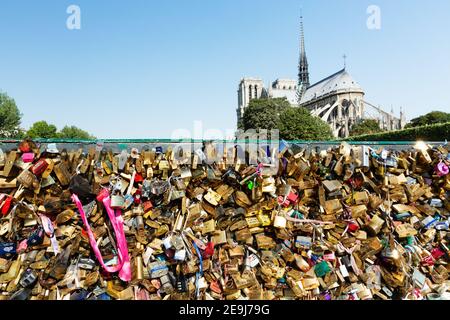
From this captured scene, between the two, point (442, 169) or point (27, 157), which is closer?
point (27, 157)

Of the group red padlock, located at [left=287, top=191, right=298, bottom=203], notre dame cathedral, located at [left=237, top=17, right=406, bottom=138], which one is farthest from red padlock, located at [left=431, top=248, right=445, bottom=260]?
notre dame cathedral, located at [left=237, top=17, right=406, bottom=138]

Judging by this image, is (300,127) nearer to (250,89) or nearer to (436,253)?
(436,253)

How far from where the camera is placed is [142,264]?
382cm

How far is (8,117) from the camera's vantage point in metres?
44.9

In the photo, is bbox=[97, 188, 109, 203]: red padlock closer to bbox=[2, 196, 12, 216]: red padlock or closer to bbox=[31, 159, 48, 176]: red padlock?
bbox=[31, 159, 48, 176]: red padlock

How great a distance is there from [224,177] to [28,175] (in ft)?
7.67

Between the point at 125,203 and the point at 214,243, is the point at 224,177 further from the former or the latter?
the point at 125,203

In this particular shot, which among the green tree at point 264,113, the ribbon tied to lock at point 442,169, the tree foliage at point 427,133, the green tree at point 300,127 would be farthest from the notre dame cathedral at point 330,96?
the ribbon tied to lock at point 442,169

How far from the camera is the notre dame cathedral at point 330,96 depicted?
76.9 meters

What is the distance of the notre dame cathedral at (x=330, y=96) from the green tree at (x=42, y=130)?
1943 inches

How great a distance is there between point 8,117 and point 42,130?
39.1 feet

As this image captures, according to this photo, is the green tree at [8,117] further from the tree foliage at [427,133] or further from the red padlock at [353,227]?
the red padlock at [353,227]

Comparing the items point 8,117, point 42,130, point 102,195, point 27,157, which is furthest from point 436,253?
point 42,130

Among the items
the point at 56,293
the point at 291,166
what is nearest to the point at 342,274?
the point at 291,166
